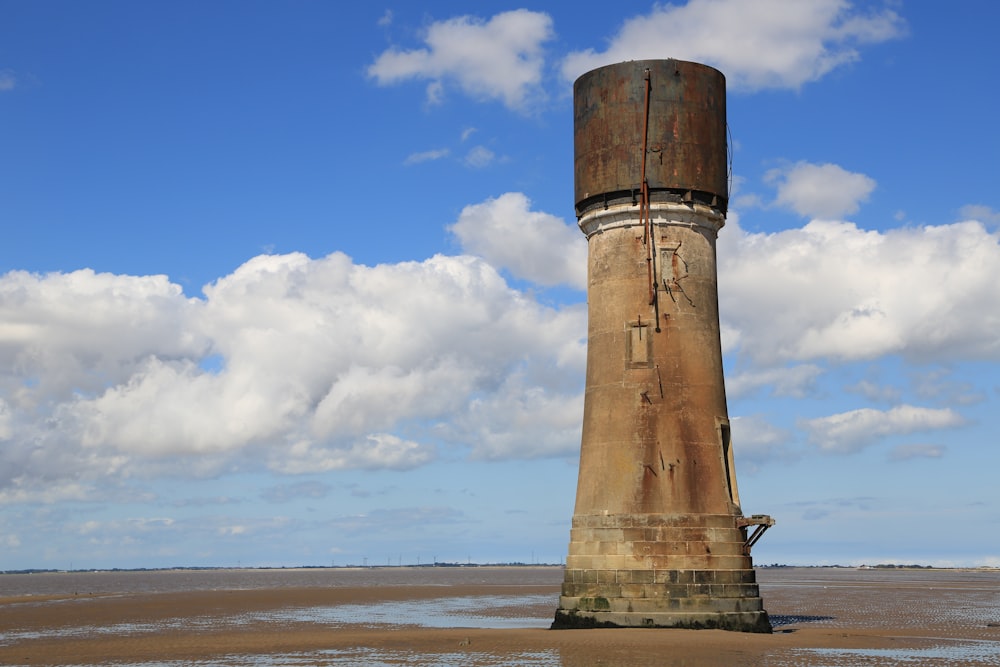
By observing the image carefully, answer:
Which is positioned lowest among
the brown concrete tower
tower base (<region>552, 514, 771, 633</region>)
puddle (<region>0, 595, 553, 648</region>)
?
puddle (<region>0, 595, 553, 648</region>)

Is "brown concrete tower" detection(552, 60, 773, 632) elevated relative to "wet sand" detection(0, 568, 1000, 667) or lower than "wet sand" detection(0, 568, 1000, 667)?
elevated

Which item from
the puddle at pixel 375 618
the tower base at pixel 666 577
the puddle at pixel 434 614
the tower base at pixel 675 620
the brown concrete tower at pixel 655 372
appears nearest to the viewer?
the tower base at pixel 675 620

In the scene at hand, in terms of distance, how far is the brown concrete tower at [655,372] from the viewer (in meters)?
28.1

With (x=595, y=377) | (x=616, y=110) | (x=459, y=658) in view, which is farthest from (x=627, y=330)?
(x=459, y=658)

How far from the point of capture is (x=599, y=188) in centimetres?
3034

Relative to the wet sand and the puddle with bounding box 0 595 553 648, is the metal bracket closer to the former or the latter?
the wet sand

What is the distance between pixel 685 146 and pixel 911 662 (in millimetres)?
13320

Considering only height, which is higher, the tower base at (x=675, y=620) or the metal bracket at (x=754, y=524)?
the metal bracket at (x=754, y=524)

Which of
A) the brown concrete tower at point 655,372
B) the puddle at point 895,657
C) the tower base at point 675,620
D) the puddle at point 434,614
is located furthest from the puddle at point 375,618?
the puddle at point 895,657

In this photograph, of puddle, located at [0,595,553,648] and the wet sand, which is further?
puddle, located at [0,595,553,648]

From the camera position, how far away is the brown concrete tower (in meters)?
28.1

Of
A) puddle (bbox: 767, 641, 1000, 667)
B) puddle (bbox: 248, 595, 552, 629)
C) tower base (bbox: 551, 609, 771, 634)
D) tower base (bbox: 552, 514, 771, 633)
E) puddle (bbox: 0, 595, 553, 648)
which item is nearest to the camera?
puddle (bbox: 767, 641, 1000, 667)

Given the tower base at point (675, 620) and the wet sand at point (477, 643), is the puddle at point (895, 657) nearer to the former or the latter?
the wet sand at point (477, 643)

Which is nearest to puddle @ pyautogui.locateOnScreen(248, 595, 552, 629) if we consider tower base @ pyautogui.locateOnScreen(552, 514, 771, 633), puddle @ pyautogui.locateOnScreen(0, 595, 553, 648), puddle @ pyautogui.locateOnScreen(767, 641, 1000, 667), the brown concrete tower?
puddle @ pyautogui.locateOnScreen(0, 595, 553, 648)
